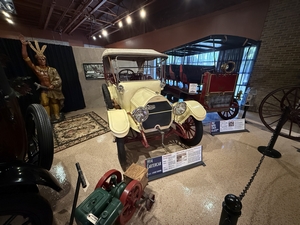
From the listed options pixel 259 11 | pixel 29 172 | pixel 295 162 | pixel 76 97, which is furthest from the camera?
pixel 76 97

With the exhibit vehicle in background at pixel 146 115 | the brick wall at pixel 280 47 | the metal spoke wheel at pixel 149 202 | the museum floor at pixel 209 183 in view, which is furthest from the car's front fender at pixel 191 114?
the brick wall at pixel 280 47

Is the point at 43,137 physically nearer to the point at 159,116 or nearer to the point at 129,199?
the point at 129,199

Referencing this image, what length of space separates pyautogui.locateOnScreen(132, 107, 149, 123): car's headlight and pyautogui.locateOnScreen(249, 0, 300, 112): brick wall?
4853 mm

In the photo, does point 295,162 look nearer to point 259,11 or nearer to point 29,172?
point 29,172

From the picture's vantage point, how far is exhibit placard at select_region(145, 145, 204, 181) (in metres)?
1.68

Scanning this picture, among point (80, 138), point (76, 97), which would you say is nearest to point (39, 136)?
point (80, 138)

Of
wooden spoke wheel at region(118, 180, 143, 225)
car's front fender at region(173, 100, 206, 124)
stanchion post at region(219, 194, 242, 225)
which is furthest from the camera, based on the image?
car's front fender at region(173, 100, 206, 124)

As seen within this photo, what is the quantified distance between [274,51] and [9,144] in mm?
6458

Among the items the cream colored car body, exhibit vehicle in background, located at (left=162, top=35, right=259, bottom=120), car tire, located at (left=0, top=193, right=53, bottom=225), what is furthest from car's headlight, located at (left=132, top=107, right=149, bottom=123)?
exhibit vehicle in background, located at (left=162, top=35, right=259, bottom=120)

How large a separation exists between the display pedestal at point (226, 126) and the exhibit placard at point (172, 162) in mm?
1149

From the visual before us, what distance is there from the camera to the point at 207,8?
483 cm

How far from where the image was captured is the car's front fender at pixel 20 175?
82 centimetres

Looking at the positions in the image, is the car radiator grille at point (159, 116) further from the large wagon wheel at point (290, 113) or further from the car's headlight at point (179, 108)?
the large wagon wheel at point (290, 113)

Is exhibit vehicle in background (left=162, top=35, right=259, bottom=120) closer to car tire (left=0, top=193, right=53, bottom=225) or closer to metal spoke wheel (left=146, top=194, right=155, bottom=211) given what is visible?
metal spoke wheel (left=146, top=194, right=155, bottom=211)
